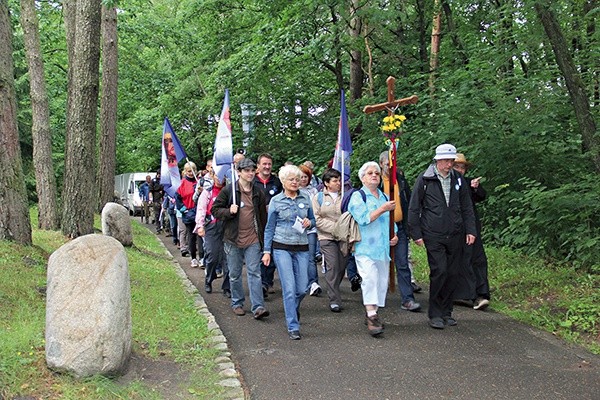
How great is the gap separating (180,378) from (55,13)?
633 inches

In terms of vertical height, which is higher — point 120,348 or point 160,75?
point 160,75

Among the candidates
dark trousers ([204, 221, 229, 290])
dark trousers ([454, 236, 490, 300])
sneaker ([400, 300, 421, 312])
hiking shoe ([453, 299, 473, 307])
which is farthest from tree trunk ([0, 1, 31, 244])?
hiking shoe ([453, 299, 473, 307])

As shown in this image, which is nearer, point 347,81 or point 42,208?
point 42,208

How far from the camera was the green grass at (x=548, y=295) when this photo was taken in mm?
6586

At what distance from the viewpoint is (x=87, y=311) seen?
14.9 ft

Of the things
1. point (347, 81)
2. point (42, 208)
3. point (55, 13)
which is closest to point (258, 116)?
point (347, 81)

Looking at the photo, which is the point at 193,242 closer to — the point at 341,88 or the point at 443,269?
the point at 443,269

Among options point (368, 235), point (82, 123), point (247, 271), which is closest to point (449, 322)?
point (368, 235)

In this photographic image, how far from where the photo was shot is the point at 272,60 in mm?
16016

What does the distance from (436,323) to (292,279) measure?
1.66 metres

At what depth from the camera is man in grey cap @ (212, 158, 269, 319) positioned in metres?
7.13

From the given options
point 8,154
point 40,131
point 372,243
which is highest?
point 40,131

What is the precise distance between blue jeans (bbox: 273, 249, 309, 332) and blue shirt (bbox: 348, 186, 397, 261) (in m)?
0.63

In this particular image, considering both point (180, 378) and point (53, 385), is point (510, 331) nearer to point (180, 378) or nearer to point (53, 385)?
point (180, 378)
